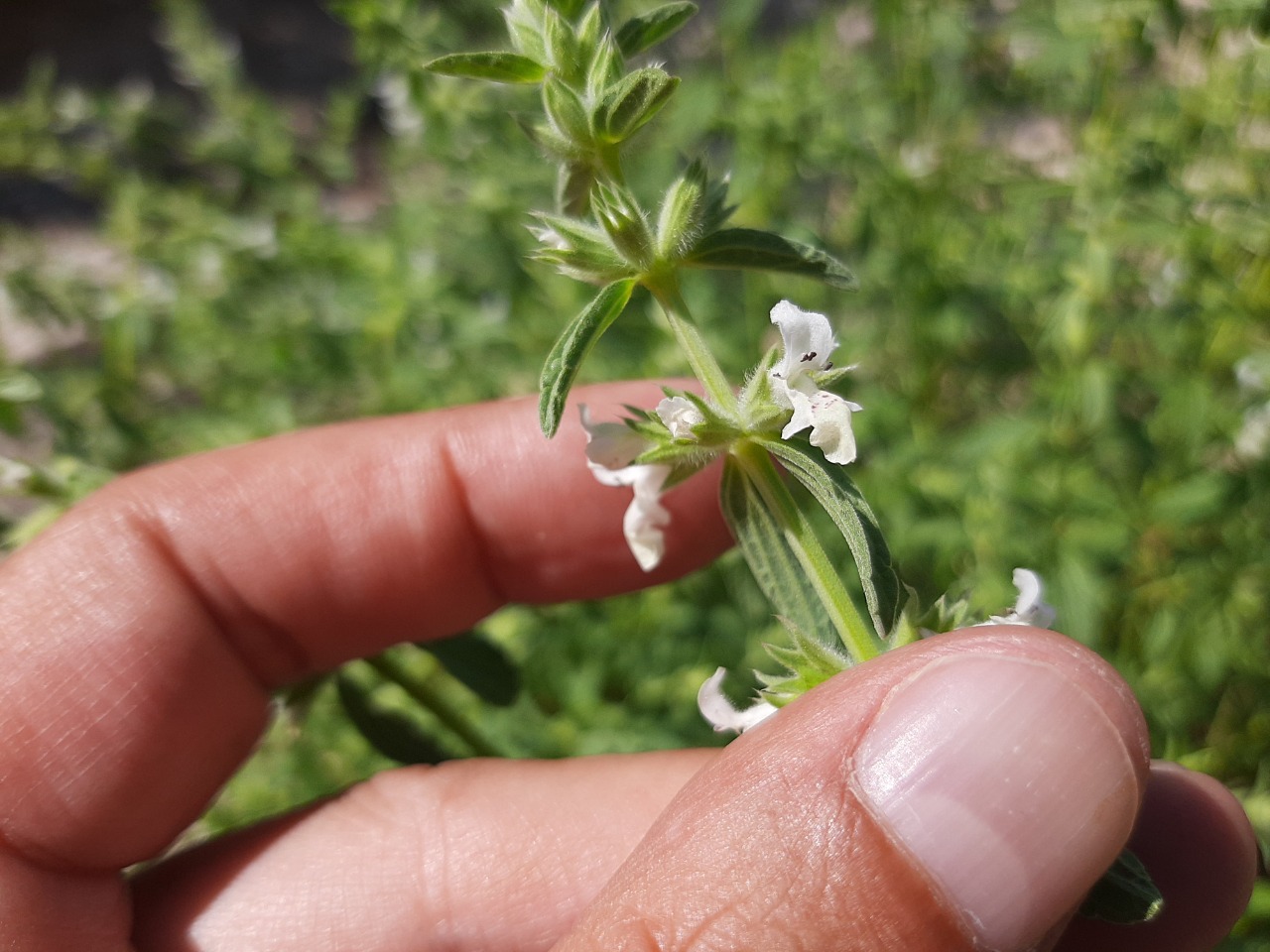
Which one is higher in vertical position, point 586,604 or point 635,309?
point 635,309

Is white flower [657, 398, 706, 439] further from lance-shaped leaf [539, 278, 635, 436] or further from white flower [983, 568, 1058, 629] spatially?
white flower [983, 568, 1058, 629]

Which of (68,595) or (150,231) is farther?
(150,231)

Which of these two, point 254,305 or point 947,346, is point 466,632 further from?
point 254,305

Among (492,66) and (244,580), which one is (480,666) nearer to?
(244,580)

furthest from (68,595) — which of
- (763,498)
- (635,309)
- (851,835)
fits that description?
(635,309)

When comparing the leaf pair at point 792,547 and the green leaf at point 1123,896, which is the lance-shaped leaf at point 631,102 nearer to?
the leaf pair at point 792,547

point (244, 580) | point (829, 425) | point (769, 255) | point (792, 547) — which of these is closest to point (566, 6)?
point (769, 255)

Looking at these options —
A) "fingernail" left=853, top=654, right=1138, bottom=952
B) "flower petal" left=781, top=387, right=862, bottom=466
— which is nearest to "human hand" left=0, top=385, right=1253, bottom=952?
"fingernail" left=853, top=654, right=1138, bottom=952
